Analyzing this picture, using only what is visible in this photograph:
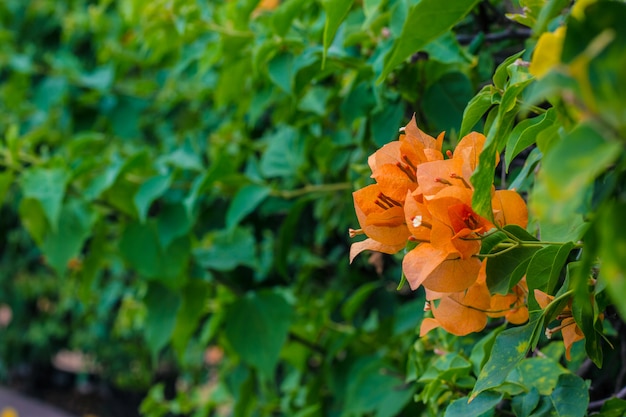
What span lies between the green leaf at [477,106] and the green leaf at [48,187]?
2.04 feet

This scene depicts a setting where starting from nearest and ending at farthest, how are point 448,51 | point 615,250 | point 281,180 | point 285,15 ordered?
1. point 615,250
2. point 448,51
3. point 285,15
4. point 281,180

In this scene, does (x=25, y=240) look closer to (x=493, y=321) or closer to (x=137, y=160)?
(x=137, y=160)

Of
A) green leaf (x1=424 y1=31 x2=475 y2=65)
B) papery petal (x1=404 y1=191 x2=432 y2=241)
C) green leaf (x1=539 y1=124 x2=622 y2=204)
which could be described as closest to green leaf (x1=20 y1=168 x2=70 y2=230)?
green leaf (x1=424 y1=31 x2=475 y2=65)

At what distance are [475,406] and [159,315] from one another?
0.63 metres

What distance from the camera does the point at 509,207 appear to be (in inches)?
15.8

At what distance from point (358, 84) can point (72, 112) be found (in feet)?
3.21

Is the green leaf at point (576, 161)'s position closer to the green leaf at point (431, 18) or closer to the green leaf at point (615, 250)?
the green leaf at point (615, 250)

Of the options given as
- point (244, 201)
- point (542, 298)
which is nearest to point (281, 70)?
point (244, 201)

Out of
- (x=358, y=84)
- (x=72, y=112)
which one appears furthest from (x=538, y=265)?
(x=72, y=112)

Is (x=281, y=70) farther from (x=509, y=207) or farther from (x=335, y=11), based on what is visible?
(x=509, y=207)

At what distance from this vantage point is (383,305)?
104 centimetres

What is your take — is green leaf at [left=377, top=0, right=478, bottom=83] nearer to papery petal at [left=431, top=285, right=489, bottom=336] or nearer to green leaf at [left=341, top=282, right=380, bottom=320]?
papery petal at [left=431, top=285, right=489, bottom=336]

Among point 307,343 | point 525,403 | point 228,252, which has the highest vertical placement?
point 525,403

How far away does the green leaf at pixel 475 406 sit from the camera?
17.2 inches
